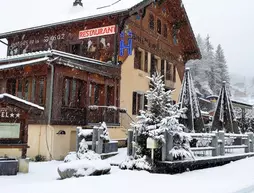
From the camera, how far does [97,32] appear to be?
21297mm

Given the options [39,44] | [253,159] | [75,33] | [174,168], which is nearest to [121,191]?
[174,168]

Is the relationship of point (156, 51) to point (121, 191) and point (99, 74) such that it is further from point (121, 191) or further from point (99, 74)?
point (121, 191)

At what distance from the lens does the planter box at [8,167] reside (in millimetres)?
10250

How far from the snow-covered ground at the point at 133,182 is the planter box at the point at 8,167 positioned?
0.30 m

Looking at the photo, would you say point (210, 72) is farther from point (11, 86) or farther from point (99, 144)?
point (99, 144)

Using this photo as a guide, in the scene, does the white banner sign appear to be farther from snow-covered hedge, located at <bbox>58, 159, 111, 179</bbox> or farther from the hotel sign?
snow-covered hedge, located at <bbox>58, 159, 111, 179</bbox>

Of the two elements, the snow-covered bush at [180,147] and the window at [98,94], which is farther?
the window at [98,94]

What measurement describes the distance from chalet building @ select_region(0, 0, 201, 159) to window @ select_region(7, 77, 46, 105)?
48 millimetres

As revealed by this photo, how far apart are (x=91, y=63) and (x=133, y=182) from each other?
1004 cm

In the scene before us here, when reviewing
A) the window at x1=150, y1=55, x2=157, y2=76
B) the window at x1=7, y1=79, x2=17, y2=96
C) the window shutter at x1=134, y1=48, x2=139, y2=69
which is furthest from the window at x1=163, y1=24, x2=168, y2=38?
the window at x1=7, y1=79, x2=17, y2=96

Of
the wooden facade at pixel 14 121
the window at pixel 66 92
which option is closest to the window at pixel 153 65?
the window at pixel 66 92

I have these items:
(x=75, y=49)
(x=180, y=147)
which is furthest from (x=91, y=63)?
(x=180, y=147)

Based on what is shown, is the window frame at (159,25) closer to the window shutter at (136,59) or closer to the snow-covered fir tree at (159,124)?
the window shutter at (136,59)

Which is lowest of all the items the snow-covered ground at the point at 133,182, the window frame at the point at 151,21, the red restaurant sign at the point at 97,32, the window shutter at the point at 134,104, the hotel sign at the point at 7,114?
the snow-covered ground at the point at 133,182
